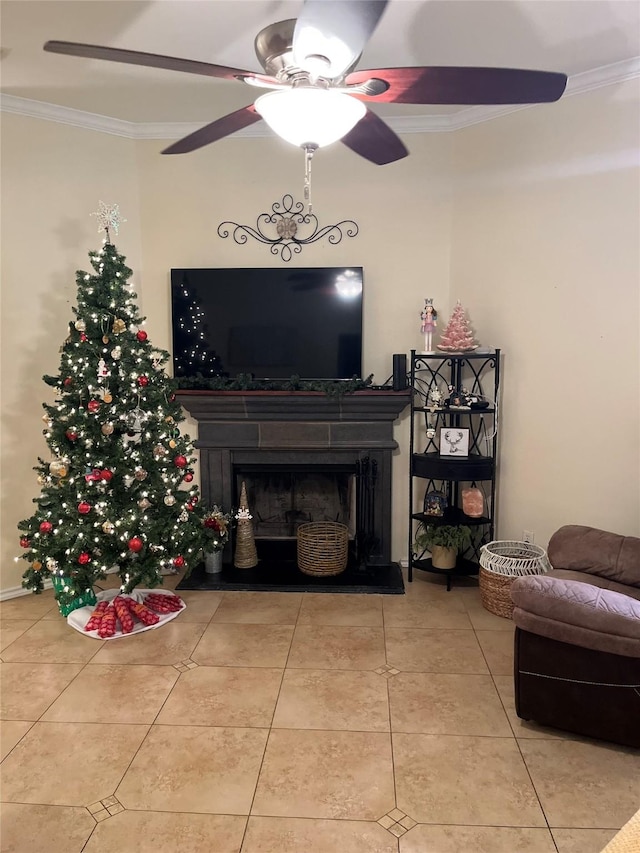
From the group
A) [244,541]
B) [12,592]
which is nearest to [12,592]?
[12,592]

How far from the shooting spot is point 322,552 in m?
4.21

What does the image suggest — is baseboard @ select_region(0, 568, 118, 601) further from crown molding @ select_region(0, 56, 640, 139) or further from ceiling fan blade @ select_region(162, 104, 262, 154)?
crown molding @ select_region(0, 56, 640, 139)

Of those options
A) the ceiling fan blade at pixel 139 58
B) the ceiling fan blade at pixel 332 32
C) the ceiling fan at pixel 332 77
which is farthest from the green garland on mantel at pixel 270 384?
the ceiling fan blade at pixel 332 32

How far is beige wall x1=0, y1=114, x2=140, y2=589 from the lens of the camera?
391 cm

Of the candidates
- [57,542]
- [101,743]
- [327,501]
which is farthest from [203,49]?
[101,743]

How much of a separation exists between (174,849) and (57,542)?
71.9 inches

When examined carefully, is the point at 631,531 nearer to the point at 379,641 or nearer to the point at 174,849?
the point at 379,641

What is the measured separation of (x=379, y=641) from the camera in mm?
3402

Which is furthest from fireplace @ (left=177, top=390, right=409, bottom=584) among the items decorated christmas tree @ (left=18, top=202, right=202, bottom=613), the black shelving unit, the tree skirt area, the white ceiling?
the white ceiling

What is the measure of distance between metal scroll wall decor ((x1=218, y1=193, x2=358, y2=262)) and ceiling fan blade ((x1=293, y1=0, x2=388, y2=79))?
8.30 feet

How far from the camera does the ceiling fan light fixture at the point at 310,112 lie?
173cm

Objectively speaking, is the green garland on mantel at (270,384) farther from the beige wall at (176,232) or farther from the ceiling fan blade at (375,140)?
the ceiling fan blade at (375,140)

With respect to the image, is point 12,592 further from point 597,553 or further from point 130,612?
point 597,553

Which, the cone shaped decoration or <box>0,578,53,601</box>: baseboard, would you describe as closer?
<box>0,578,53,601</box>: baseboard
